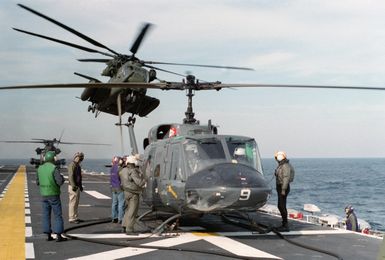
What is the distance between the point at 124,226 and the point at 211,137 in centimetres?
333

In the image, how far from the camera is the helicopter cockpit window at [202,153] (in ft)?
39.6

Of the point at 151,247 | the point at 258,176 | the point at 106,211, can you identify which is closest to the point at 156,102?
the point at 106,211

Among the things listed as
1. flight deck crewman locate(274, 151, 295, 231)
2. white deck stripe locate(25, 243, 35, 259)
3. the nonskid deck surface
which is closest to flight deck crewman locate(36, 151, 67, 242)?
the nonskid deck surface

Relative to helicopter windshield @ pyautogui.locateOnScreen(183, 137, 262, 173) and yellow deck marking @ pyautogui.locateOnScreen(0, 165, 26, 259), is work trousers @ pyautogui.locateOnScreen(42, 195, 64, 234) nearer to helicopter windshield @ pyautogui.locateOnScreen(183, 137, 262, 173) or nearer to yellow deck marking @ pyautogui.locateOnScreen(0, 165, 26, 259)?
yellow deck marking @ pyautogui.locateOnScreen(0, 165, 26, 259)

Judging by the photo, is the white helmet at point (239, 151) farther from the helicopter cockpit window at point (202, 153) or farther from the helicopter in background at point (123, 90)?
the helicopter in background at point (123, 90)

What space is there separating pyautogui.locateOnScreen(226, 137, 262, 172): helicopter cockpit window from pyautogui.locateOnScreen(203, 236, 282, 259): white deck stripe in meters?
1.95

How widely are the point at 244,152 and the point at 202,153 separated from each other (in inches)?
43.7

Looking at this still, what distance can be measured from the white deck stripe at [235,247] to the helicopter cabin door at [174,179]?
1.22 m

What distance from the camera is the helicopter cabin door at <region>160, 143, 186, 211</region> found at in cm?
1221

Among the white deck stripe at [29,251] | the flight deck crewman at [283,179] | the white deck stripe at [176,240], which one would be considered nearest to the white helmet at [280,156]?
the flight deck crewman at [283,179]

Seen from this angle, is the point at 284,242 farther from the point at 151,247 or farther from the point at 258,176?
the point at 151,247

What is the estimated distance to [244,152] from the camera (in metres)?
12.5

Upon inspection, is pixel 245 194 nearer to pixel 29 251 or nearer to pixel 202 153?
pixel 202 153

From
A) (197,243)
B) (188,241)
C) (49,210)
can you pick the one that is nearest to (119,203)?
(49,210)
